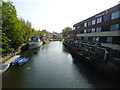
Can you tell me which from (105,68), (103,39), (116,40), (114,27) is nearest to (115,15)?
(114,27)

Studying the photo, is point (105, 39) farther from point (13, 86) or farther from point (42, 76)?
point (13, 86)

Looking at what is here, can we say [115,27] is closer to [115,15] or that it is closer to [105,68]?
[115,15]

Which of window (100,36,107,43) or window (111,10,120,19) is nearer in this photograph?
window (111,10,120,19)

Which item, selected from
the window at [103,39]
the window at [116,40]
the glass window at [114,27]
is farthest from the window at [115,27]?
the window at [103,39]

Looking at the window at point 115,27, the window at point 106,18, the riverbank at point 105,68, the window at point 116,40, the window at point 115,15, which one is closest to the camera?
the riverbank at point 105,68

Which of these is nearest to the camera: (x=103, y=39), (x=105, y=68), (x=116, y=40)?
(x=105, y=68)

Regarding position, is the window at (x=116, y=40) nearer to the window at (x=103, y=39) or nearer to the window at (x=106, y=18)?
the window at (x=103, y=39)

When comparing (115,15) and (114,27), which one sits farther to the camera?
(114,27)

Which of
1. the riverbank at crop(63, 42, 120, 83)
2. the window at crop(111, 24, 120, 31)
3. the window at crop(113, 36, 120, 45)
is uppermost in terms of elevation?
the window at crop(111, 24, 120, 31)

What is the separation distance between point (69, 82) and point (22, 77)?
26.9 ft

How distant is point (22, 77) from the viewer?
719 inches

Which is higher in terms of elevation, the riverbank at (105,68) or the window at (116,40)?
the window at (116,40)

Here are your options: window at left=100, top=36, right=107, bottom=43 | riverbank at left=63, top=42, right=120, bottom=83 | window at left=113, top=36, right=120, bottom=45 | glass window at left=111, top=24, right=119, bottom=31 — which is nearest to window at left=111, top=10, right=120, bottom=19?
glass window at left=111, top=24, right=119, bottom=31

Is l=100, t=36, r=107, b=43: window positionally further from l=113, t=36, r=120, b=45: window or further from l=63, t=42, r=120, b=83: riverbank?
l=63, t=42, r=120, b=83: riverbank
